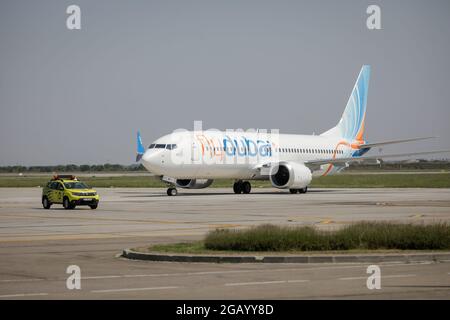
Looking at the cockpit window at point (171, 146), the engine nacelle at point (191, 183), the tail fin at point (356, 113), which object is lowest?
the engine nacelle at point (191, 183)

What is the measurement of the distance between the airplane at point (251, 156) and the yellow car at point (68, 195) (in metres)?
12.0

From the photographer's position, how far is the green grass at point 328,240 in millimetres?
20562

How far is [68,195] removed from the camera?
4347 centimetres

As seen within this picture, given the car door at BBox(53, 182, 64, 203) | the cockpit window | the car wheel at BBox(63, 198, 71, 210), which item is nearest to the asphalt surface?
the car wheel at BBox(63, 198, 71, 210)

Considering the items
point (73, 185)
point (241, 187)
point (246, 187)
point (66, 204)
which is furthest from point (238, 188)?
point (66, 204)

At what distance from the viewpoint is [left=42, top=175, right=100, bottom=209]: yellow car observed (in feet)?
142

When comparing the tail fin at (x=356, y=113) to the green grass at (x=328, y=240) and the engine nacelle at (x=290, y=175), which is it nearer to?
the engine nacelle at (x=290, y=175)

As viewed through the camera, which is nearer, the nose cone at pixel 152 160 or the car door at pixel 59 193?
the car door at pixel 59 193

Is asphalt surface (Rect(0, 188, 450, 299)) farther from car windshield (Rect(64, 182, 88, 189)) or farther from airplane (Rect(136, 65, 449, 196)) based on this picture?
airplane (Rect(136, 65, 449, 196))

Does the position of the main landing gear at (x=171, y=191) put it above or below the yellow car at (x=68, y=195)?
below

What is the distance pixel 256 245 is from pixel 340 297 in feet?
22.1

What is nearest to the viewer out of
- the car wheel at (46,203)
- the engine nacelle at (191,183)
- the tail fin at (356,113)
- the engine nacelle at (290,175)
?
the car wheel at (46,203)

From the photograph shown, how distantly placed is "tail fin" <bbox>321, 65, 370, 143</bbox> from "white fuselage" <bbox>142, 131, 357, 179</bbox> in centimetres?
456

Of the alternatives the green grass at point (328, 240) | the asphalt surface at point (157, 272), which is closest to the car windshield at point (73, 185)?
the asphalt surface at point (157, 272)
